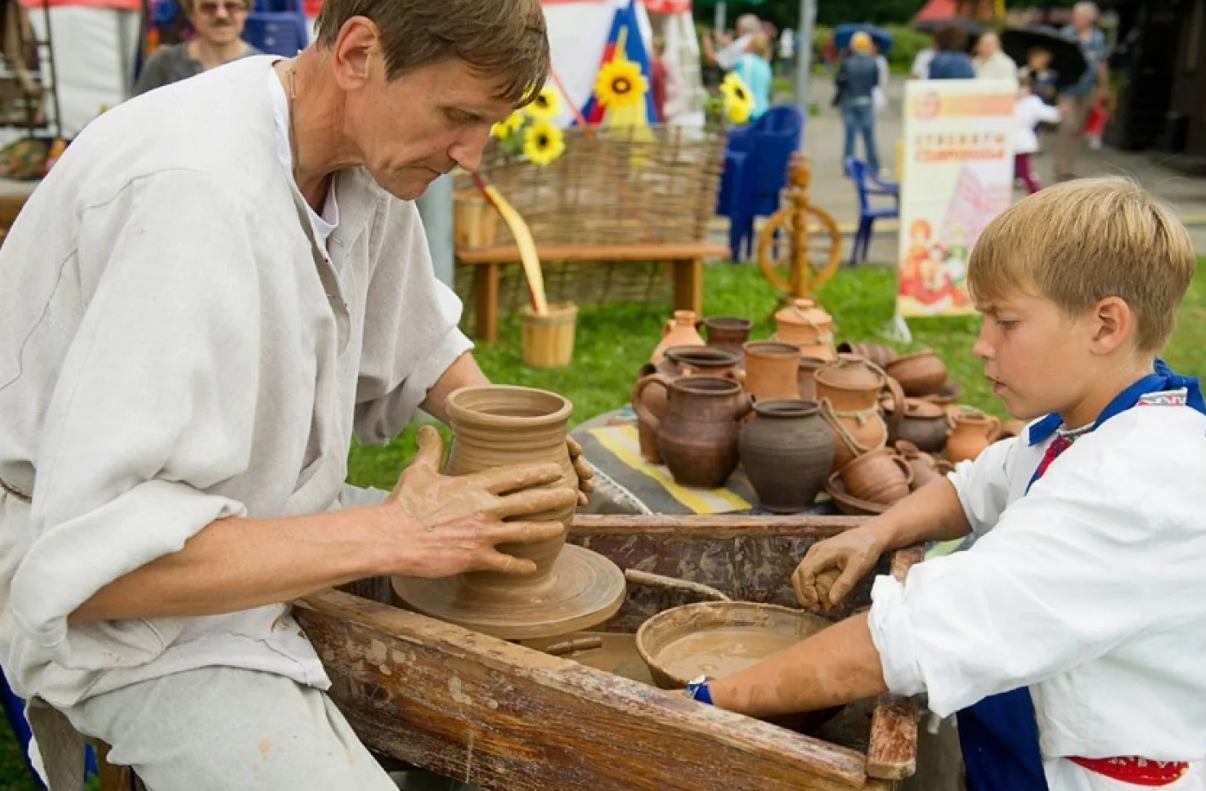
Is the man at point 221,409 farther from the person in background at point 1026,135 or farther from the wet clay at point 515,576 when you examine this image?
the person in background at point 1026,135

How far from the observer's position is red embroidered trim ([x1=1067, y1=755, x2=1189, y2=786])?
202cm

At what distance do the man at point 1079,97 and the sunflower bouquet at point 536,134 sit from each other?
8136 millimetres

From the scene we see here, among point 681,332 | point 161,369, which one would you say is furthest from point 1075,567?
point 681,332

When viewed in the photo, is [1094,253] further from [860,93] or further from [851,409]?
[860,93]

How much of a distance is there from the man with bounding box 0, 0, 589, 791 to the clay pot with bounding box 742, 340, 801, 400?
Result: 2.05 meters

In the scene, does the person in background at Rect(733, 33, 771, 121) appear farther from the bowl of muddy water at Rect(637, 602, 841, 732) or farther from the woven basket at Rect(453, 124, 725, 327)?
the bowl of muddy water at Rect(637, 602, 841, 732)

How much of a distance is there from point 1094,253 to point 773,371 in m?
2.21

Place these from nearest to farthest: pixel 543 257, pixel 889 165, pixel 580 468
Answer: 1. pixel 580 468
2. pixel 543 257
3. pixel 889 165

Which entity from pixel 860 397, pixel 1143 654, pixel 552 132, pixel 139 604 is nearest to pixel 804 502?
pixel 860 397

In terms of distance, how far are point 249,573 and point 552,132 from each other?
5.46 meters

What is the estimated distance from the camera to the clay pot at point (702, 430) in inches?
154

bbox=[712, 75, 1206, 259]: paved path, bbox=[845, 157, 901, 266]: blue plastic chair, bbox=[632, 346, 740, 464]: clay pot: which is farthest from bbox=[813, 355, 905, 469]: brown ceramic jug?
bbox=[845, 157, 901, 266]: blue plastic chair

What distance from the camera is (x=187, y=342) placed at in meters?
1.79

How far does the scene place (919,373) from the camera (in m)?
4.68
